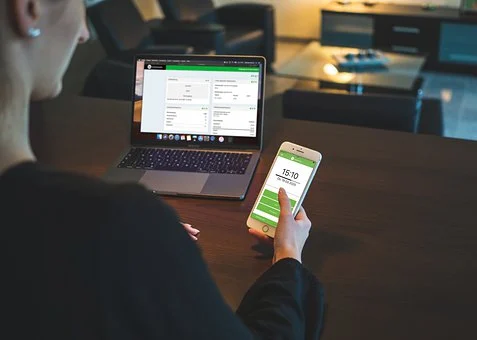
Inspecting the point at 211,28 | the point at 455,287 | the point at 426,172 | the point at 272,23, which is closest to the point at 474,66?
the point at 272,23

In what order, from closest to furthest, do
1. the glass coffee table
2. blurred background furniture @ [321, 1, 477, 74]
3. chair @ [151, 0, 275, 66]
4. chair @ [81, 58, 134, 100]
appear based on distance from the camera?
1. chair @ [81, 58, 134, 100]
2. the glass coffee table
3. chair @ [151, 0, 275, 66]
4. blurred background furniture @ [321, 1, 477, 74]

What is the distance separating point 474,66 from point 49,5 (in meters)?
5.05

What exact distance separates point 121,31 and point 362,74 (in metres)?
1.59

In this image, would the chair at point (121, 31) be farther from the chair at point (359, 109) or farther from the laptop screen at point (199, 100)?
the laptop screen at point (199, 100)

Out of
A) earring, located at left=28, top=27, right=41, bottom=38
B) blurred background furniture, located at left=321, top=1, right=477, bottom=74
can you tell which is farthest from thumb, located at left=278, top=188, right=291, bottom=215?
blurred background furniture, located at left=321, top=1, right=477, bottom=74

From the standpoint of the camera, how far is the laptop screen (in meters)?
1.78

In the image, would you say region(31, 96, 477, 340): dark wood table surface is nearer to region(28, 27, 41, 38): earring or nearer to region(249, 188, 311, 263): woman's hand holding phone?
region(249, 188, 311, 263): woman's hand holding phone

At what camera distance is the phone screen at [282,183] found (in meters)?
1.45

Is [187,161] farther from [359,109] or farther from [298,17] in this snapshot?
[298,17]

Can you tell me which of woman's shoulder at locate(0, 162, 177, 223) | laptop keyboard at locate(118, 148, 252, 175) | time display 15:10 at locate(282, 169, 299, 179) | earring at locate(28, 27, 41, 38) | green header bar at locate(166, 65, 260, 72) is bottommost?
laptop keyboard at locate(118, 148, 252, 175)

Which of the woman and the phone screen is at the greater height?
the woman

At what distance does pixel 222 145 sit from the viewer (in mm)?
1810

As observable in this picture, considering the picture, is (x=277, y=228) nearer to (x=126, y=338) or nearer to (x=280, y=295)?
(x=280, y=295)

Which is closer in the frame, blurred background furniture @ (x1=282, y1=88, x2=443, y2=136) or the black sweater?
the black sweater
